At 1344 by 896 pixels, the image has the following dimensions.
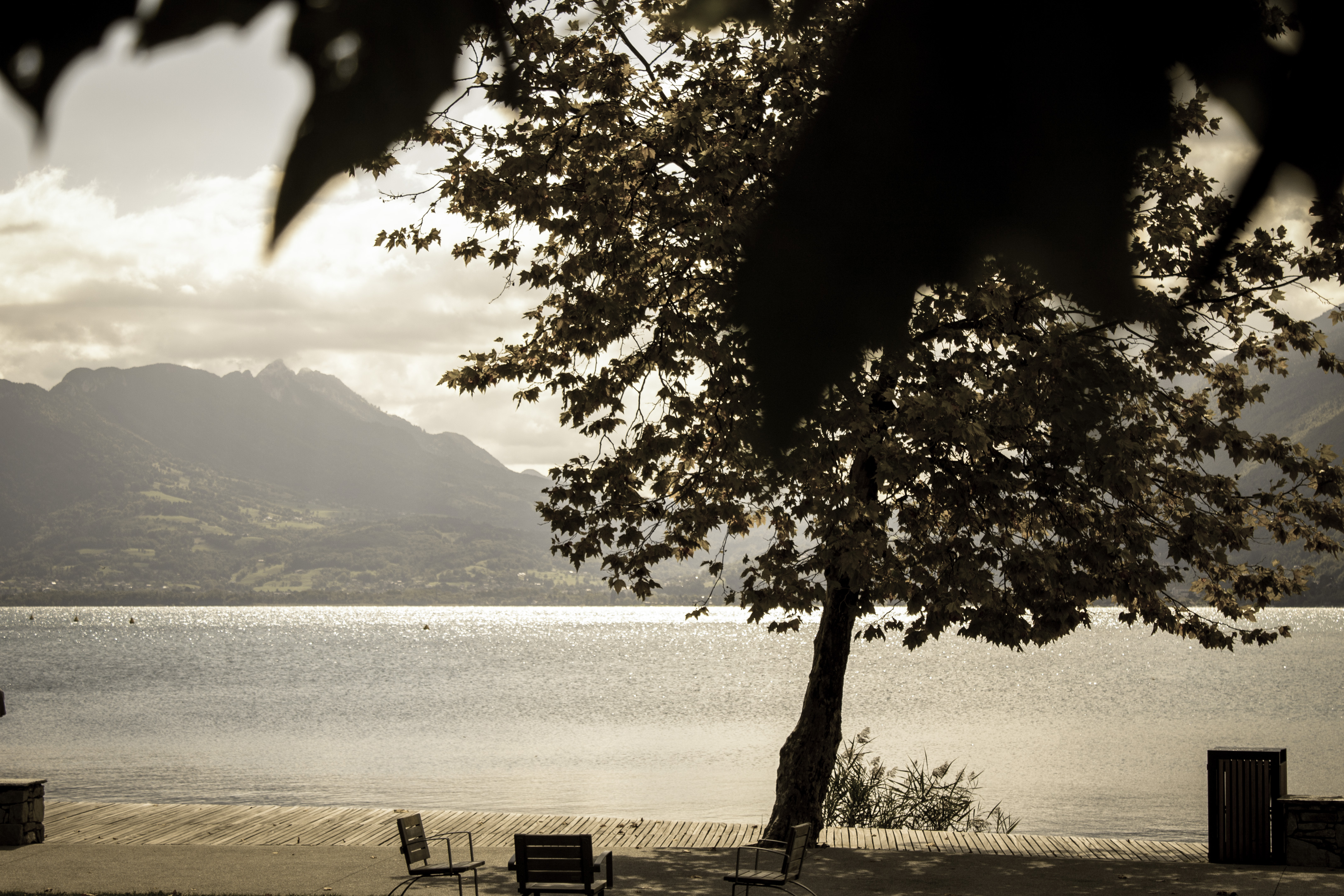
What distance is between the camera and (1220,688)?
3066 inches

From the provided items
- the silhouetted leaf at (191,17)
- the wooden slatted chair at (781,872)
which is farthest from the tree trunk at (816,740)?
the silhouetted leaf at (191,17)

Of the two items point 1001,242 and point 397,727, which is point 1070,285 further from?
point 397,727

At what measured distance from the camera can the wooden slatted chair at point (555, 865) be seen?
988cm

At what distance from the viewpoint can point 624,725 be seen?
176ft

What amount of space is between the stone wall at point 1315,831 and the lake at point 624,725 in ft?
49.8

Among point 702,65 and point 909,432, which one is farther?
point 909,432

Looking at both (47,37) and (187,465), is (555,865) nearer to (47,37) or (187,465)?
(187,465)

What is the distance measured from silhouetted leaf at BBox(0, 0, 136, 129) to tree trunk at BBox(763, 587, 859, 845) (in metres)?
13.0

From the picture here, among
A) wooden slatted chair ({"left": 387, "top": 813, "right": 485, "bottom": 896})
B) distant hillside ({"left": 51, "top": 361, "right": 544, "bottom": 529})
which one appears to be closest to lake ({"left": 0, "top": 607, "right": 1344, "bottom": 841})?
wooden slatted chair ({"left": 387, "top": 813, "right": 485, "bottom": 896})

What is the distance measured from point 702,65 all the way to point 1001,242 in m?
0.79

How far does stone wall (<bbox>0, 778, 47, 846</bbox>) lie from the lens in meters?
13.7

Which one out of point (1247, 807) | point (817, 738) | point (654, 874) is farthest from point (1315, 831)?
point (654, 874)

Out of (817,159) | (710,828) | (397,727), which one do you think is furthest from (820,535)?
(397,727)

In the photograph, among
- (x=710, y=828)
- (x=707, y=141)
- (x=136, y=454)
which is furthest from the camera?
(x=710, y=828)
